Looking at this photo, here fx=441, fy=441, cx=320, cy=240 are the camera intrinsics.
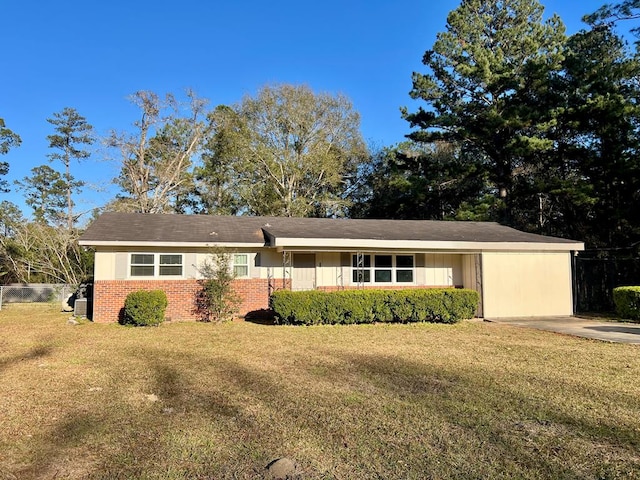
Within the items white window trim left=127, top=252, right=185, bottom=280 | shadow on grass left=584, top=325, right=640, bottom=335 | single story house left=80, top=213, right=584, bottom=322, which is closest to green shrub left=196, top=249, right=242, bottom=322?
single story house left=80, top=213, right=584, bottom=322

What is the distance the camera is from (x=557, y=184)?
20484 mm

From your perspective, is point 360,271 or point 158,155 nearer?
point 360,271

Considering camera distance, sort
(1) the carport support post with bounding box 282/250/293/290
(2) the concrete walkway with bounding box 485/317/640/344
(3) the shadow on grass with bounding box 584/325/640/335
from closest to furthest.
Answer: (2) the concrete walkway with bounding box 485/317/640/344 < (3) the shadow on grass with bounding box 584/325/640/335 < (1) the carport support post with bounding box 282/250/293/290

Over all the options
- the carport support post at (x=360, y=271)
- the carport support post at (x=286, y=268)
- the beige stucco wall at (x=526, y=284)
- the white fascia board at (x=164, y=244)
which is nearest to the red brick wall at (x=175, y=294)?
the carport support post at (x=286, y=268)

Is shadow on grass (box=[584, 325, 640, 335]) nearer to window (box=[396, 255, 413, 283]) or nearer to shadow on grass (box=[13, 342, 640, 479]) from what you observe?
window (box=[396, 255, 413, 283])

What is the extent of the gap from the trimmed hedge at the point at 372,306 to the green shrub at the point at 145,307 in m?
3.01

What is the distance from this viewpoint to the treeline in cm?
2023

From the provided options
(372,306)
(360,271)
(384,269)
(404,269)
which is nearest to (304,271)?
(360,271)

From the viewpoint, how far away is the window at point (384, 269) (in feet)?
48.2

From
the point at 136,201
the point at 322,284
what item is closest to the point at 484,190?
the point at 322,284

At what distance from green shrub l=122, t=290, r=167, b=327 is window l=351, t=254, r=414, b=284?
6169 mm

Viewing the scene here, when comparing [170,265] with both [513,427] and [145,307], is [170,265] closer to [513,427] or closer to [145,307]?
[145,307]

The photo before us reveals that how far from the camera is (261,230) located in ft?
49.7

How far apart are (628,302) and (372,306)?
8235 mm
